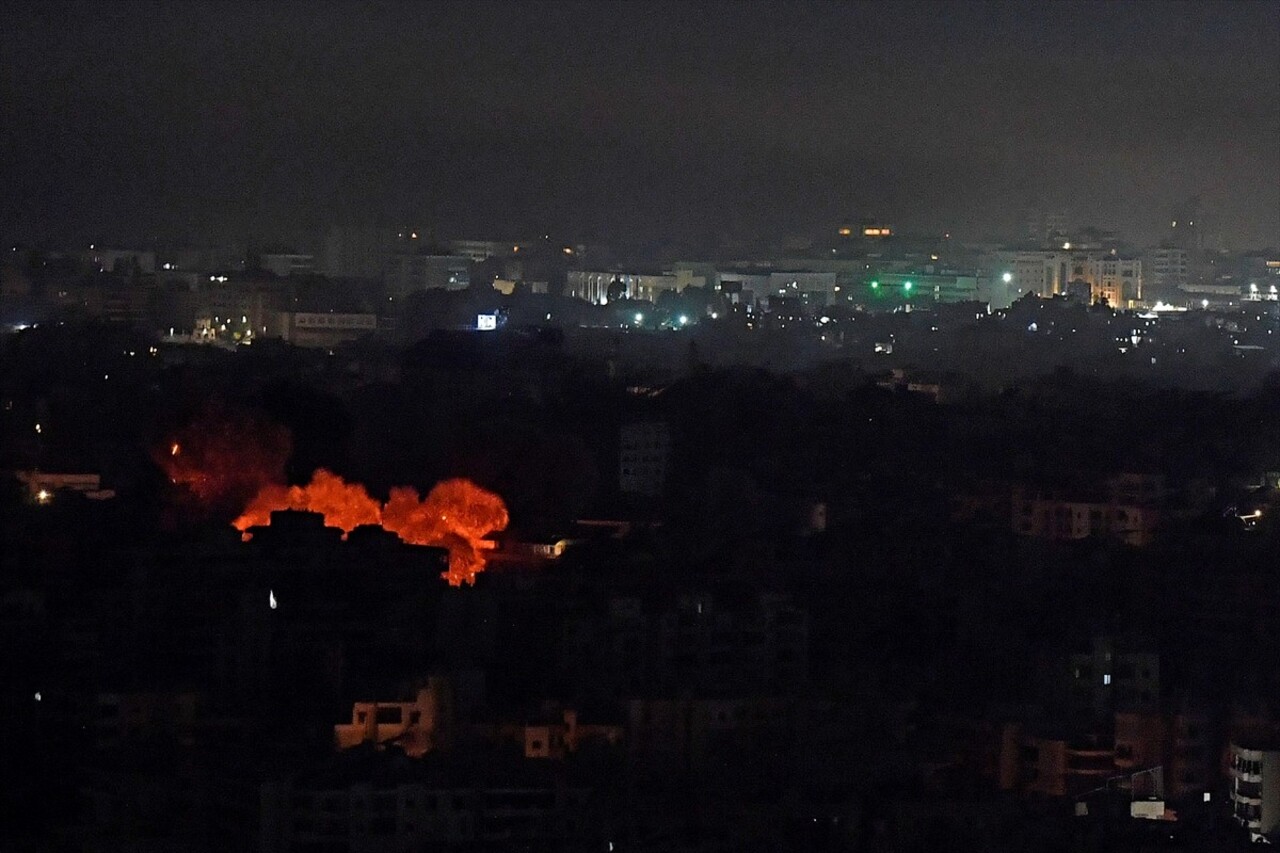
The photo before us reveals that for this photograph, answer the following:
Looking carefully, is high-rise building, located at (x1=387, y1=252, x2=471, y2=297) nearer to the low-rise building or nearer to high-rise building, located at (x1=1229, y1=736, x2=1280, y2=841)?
the low-rise building

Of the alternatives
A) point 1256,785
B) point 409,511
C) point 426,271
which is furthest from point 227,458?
point 426,271

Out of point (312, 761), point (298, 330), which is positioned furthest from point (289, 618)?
point (298, 330)

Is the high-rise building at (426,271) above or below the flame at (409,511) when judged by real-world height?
above

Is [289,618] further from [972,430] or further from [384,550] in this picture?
[972,430]

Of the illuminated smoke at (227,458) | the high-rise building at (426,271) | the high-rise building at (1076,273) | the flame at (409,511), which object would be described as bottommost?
the flame at (409,511)

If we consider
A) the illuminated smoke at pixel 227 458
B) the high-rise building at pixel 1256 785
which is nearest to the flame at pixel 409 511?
the illuminated smoke at pixel 227 458

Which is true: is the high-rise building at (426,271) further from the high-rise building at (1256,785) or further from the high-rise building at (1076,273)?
the high-rise building at (1256,785)

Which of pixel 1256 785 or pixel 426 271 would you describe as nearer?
pixel 1256 785

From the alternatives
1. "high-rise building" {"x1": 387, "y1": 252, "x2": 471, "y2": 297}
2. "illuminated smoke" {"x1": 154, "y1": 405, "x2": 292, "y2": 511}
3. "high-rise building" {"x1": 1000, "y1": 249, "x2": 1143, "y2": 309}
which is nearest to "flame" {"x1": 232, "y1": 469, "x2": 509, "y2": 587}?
"illuminated smoke" {"x1": 154, "y1": 405, "x2": 292, "y2": 511}

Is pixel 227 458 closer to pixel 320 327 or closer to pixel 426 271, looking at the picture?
pixel 320 327
